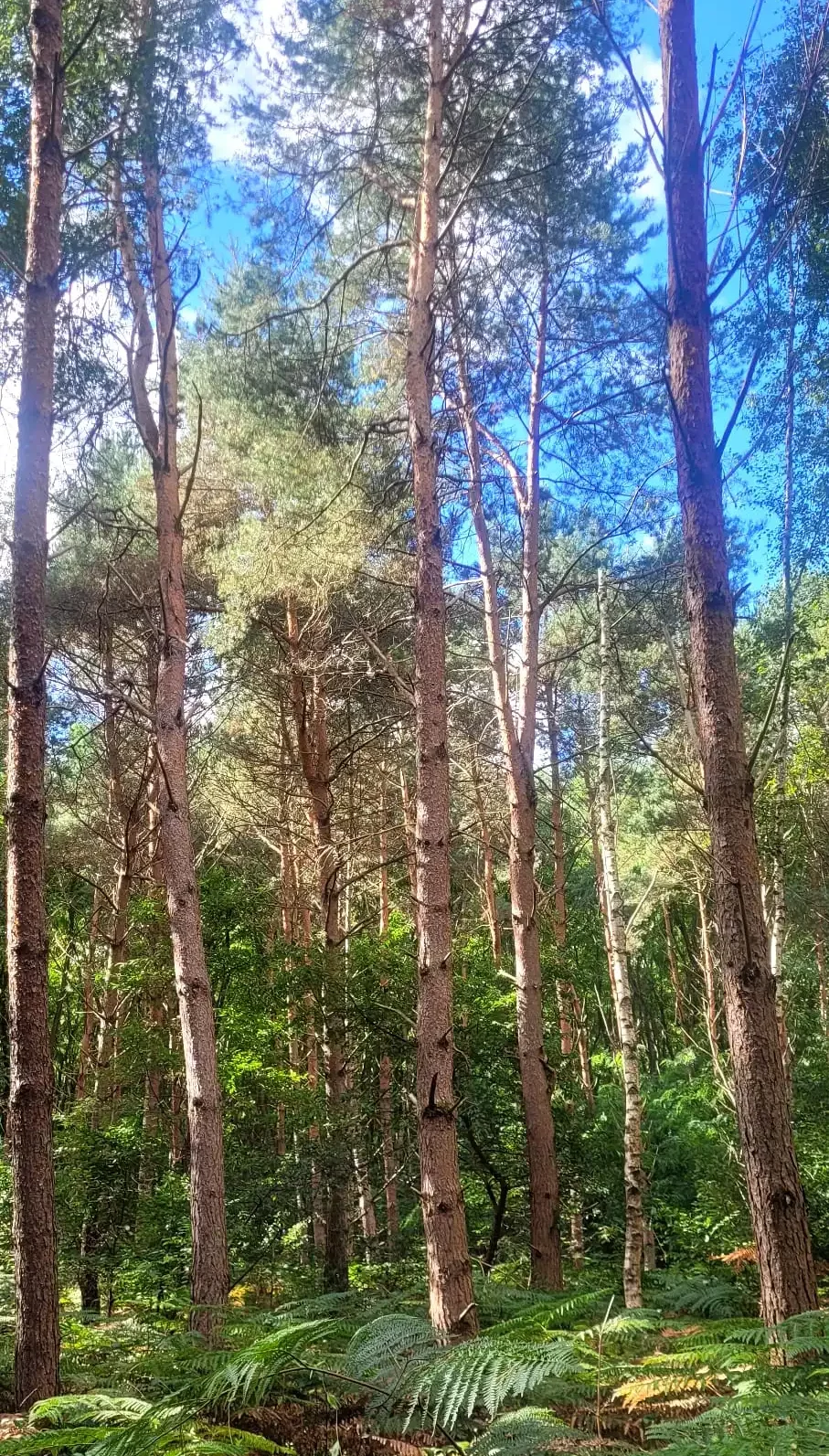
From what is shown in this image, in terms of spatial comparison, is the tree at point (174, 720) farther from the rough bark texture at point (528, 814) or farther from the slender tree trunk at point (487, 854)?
the slender tree trunk at point (487, 854)

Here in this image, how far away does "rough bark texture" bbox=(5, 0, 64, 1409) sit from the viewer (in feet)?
12.0

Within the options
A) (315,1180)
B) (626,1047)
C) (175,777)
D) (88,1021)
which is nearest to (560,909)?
(315,1180)

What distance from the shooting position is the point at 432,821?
5.07 meters

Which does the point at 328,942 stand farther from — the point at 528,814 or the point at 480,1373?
the point at 480,1373

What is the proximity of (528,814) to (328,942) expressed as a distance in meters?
2.51

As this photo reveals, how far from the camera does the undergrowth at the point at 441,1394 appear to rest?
2.16 m

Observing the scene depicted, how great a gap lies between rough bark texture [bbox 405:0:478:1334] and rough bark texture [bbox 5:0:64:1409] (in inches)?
70.0

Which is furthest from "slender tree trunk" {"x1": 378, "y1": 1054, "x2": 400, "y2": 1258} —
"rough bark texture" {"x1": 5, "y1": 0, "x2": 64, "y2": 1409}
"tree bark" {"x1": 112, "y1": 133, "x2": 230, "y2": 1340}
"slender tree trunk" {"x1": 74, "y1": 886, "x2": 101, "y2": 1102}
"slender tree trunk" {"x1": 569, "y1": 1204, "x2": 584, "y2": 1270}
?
"rough bark texture" {"x1": 5, "y1": 0, "x2": 64, "y2": 1409}

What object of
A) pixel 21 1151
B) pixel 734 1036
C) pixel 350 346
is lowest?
pixel 21 1151

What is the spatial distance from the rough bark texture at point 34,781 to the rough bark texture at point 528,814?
3831mm

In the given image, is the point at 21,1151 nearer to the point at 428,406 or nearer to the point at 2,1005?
the point at 428,406

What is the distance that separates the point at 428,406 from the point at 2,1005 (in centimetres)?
853

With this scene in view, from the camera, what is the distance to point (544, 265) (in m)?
7.70

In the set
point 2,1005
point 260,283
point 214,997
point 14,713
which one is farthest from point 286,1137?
point 260,283
